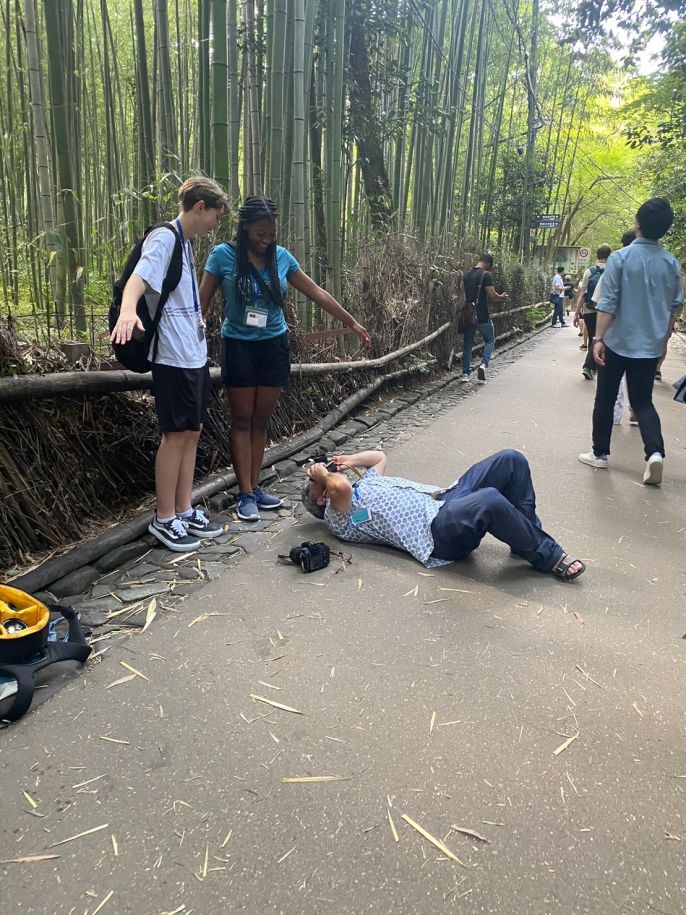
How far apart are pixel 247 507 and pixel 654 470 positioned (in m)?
2.69

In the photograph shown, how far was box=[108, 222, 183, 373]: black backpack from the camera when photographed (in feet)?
9.00

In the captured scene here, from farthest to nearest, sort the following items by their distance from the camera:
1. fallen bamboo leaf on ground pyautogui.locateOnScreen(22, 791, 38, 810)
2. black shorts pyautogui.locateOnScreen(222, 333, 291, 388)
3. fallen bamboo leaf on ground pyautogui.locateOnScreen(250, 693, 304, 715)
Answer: black shorts pyautogui.locateOnScreen(222, 333, 291, 388) < fallen bamboo leaf on ground pyautogui.locateOnScreen(250, 693, 304, 715) < fallen bamboo leaf on ground pyautogui.locateOnScreen(22, 791, 38, 810)

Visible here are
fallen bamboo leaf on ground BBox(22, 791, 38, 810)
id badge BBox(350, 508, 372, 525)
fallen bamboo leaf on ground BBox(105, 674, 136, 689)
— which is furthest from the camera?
id badge BBox(350, 508, 372, 525)

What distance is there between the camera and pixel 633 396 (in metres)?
4.57

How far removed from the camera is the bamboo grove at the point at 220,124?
3.93 m

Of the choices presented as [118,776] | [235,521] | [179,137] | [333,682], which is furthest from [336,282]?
[118,776]

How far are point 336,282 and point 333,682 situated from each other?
4.59 meters

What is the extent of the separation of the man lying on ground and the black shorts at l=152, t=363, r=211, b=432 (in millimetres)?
650

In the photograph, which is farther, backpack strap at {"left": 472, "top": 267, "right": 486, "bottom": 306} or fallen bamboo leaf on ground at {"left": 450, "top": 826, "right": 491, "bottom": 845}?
backpack strap at {"left": 472, "top": 267, "right": 486, "bottom": 306}

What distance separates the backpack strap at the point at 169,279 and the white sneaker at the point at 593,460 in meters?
3.29

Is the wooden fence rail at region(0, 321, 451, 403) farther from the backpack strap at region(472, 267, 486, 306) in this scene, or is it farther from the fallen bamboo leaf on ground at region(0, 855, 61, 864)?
the backpack strap at region(472, 267, 486, 306)

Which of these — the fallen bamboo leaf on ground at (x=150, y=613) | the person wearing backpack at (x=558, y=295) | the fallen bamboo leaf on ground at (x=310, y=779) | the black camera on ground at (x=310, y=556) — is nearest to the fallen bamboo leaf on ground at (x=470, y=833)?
the fallen bamboo leaf on ground at (x=310, y=779)

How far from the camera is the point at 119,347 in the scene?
2.73 m

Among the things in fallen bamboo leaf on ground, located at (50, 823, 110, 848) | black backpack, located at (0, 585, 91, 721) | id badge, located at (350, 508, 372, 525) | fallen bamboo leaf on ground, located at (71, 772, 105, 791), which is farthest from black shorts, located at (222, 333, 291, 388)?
fallen bamboo leaf on ground, located at (50, 823, 110, 848)
